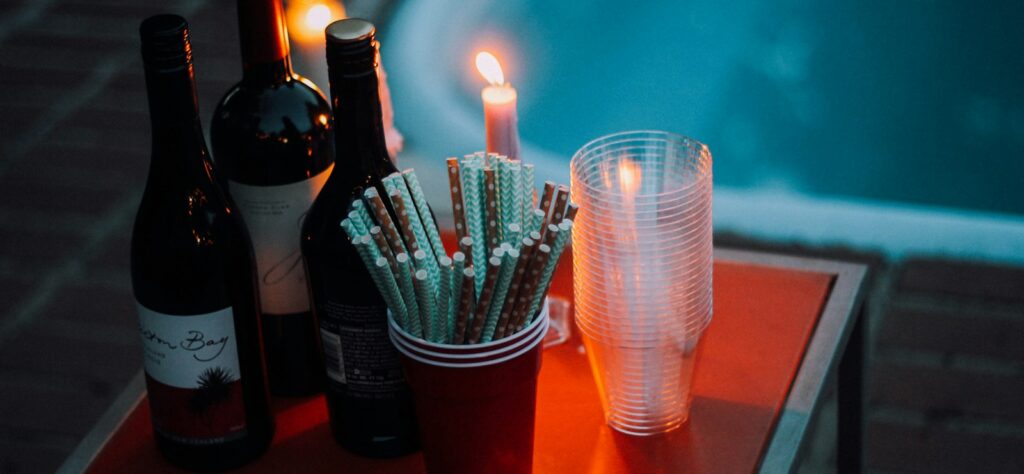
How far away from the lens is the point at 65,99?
2424 millimetres

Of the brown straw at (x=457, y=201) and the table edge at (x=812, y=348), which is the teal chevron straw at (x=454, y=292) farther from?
the table edge at (x=812, y=348)

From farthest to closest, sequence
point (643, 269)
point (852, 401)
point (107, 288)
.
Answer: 1. point (107, 288)
2. point (852, 401)
3. point (643, 269)

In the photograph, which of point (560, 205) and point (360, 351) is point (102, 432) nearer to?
point (360, 351)

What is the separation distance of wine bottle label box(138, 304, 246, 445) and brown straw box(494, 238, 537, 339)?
19 centimetres

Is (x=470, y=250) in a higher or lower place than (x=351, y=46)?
lower

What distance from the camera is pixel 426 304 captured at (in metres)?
0.69

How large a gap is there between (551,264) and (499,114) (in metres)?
0.23

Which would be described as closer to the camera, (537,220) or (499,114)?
(537,220)

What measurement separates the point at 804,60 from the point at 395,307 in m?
2.66

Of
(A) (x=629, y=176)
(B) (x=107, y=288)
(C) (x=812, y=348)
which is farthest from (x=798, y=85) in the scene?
(A) (x=629, y=176)

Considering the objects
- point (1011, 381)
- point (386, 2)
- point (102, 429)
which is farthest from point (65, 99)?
point (1011, 381)

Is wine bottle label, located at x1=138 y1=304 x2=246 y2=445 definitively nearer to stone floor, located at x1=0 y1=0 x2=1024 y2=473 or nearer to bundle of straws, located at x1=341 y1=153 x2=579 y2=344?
bundle of straws, located at x1=341 y1=153 x2=579 y2=344

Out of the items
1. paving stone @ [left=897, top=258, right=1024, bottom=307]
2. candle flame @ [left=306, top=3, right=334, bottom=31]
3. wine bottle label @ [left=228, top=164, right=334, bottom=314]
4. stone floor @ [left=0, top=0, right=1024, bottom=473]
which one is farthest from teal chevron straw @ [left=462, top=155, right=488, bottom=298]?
paving stone @ [left=897, top=258, right=1024, bottom=307]

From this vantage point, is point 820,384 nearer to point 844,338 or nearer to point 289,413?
point 844,338
